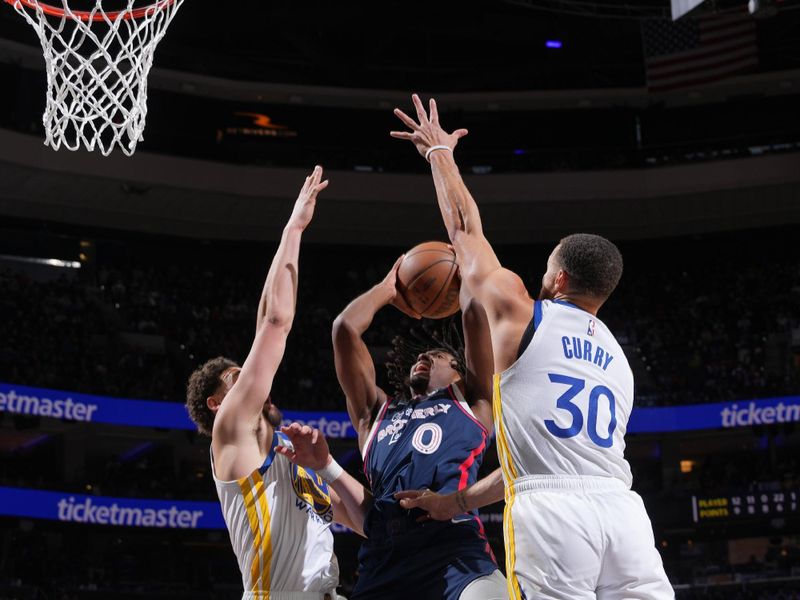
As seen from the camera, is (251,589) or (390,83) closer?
(251,589)

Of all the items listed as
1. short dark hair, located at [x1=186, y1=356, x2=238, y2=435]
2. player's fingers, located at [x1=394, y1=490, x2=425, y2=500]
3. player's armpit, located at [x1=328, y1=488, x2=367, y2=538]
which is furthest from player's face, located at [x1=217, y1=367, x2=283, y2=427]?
player's fingers, located at [x1=394, y1=490, x2=425, y2=500]

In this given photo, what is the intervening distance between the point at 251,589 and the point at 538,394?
1371 mm

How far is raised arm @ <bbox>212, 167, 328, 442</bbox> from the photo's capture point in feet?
12.1

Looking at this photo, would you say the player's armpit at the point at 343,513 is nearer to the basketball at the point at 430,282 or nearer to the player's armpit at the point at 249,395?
the player's armpit at the point at 249,395

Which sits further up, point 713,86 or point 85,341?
point 713,86

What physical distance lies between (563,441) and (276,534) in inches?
47.0

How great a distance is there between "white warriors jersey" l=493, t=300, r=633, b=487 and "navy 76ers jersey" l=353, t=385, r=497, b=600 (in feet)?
1.88

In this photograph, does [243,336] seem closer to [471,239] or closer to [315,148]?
[315,148]

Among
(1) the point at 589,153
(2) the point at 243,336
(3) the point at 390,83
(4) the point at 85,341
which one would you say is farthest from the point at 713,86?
(4) the point at 85,341

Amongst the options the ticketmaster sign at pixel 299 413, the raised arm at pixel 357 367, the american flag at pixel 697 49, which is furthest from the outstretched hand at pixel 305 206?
the american flag at pixel 697 49

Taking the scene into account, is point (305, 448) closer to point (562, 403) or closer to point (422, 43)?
point (562, 403)

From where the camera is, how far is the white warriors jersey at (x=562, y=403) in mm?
3283

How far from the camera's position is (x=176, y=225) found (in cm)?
2170

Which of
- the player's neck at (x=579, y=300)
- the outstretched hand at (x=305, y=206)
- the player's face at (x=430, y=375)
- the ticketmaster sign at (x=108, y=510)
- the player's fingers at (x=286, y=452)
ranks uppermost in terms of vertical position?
the outstretched hand at (x=305, y=206)
